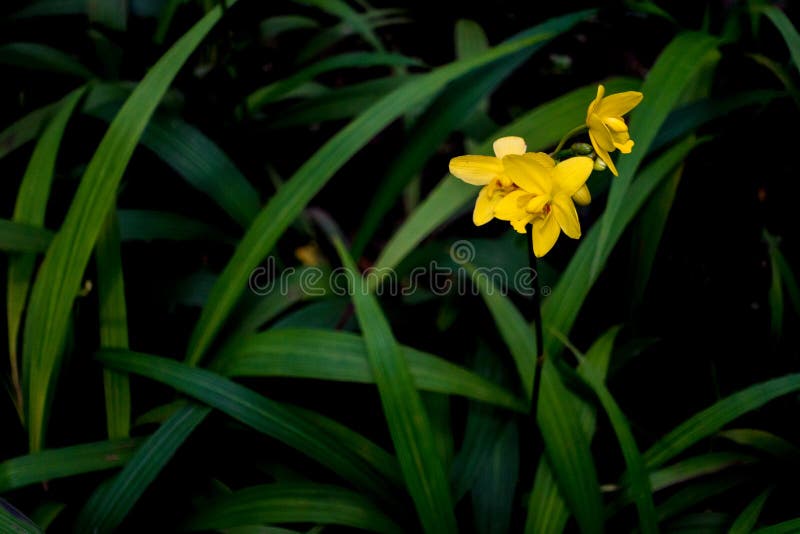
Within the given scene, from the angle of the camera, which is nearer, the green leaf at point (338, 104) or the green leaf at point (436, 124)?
the green leaf at point (436, 124)

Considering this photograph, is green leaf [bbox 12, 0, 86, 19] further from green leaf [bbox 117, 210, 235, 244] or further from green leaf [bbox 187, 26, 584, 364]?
green leaf [bbox 187, 26, 584, 364]

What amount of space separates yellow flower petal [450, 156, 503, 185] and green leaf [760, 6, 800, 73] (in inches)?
25.7

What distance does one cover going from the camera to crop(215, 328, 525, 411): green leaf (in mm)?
965

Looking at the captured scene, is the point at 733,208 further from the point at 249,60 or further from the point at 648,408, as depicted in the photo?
the point at 249,60

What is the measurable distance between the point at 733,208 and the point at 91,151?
1405 millimetres

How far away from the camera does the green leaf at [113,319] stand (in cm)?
102

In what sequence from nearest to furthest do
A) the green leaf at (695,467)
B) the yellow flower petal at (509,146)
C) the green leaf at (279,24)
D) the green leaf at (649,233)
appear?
the yellow flower petal at (509,146) → the green leaf at (695,467) → the green leaf at (649,233) → the green leaf at (279,24)

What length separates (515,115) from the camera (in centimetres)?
164

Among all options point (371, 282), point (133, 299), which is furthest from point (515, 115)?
point (133, 299)

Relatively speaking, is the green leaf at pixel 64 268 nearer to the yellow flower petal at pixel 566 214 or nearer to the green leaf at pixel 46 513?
the green leaf at pixel 46 513

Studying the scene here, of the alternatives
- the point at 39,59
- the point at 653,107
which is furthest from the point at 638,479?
the point at 39,59

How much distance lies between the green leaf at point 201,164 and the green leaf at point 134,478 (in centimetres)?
42

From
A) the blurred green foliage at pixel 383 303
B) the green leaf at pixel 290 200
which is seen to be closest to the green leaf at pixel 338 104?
the blurred green foliage at pixel 383 303

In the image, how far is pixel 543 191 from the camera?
2.15ft
